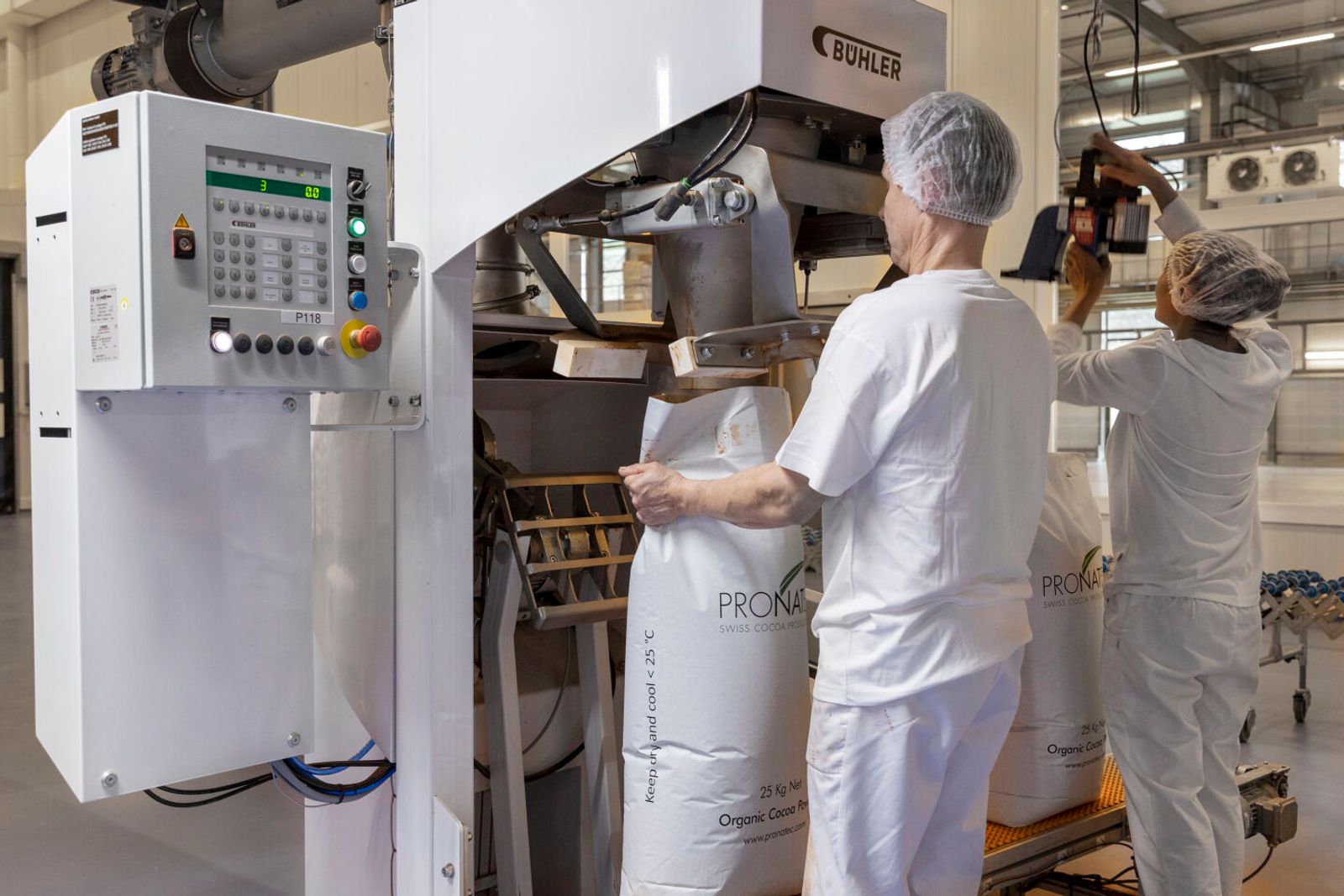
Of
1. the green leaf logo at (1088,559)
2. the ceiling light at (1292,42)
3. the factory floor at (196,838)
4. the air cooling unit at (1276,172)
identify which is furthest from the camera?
the ceiling light at (1292,42)

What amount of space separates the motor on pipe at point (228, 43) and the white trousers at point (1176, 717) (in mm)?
2075

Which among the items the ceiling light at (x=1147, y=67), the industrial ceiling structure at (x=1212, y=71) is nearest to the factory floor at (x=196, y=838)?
the industrial ceiling structure at (x=1212, y=71)

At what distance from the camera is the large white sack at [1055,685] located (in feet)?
7.57

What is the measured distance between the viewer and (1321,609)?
4445 mm

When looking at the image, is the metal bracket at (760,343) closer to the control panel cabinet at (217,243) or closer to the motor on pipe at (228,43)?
the control panel cabinet at (217,243)

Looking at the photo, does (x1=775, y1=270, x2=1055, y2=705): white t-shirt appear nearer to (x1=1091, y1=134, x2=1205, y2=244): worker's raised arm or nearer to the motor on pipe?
(x1=1091, y1=134, x2=1205, y2=244): worker's raised arm

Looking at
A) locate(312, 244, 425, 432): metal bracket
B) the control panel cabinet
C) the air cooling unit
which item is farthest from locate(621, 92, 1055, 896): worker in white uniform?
the air cooling unit

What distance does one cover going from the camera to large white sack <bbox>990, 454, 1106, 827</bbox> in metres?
2.31

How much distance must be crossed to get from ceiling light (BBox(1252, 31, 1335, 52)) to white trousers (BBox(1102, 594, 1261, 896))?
5748mm

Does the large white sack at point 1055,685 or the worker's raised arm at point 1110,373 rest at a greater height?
the worker's raised arm at point 1110,373

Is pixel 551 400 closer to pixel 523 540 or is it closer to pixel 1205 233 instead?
pixel 523 540

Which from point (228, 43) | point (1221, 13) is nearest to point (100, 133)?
point (228, 43)

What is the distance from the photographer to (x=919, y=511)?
1.54 meters

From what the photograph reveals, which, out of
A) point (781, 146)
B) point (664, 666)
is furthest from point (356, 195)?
point (664, 666)
